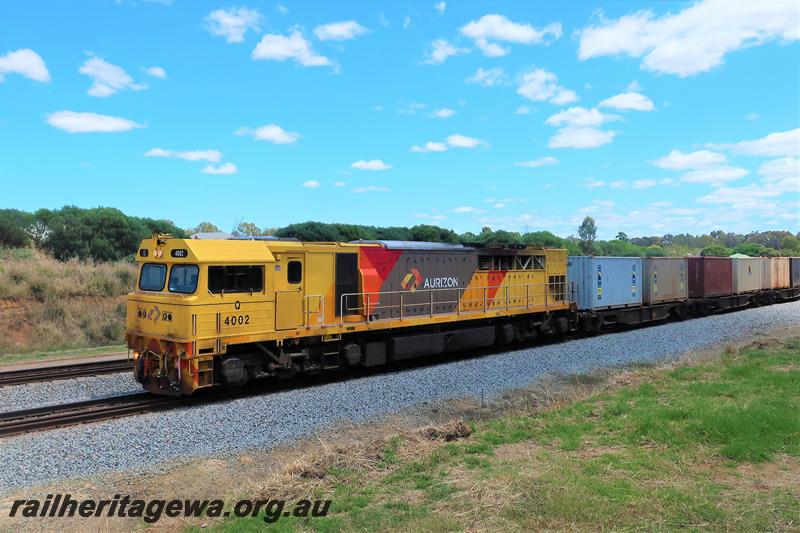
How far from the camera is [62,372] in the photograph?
47.6 feet

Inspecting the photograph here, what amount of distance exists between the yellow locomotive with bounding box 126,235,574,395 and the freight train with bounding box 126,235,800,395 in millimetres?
31

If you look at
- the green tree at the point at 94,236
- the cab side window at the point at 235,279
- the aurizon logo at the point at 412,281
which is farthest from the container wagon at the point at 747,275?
the green tree at the point at 94,236

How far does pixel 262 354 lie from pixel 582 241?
10377 cm

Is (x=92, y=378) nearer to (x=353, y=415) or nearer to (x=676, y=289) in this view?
(x=353, y=415)

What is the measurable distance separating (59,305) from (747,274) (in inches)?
1486

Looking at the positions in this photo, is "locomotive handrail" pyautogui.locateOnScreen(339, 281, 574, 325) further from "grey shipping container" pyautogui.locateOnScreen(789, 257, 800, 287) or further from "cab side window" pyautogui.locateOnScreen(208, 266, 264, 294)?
"grey shipping container" pyautogui.locateOnScreen(789, 257, 800, 287)

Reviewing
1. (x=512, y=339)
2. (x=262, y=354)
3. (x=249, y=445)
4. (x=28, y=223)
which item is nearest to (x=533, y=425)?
(x=249, y=445)

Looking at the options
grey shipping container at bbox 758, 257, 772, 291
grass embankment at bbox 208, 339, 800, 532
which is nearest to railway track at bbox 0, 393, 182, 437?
grass embankment at bbox 208, 339, 800, 532

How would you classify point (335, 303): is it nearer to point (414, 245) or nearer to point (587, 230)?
point (414, 245)

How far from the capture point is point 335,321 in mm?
13781

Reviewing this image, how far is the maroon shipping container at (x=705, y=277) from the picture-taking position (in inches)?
1128

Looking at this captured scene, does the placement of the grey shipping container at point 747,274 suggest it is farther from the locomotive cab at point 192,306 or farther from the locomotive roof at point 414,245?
the locomotive cab at point 192,306

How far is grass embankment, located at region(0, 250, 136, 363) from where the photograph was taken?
841 inches

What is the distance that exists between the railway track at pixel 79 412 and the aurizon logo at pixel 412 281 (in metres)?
6.85
